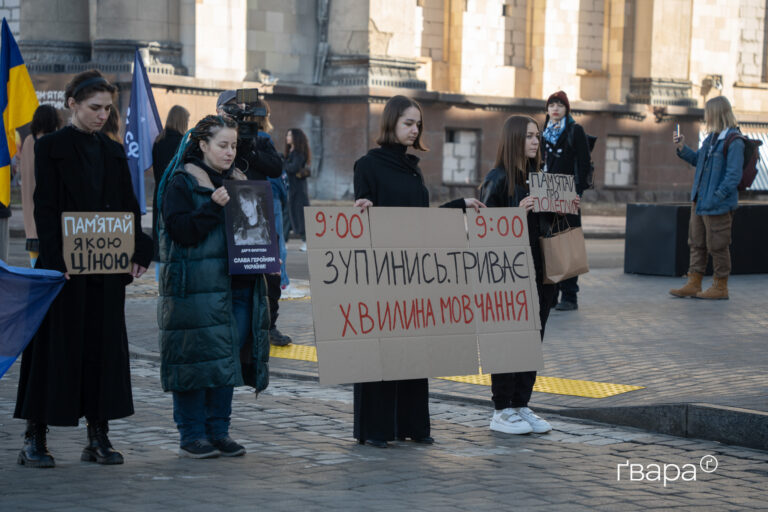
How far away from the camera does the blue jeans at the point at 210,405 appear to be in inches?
252

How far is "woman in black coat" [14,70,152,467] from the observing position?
6.16 metres

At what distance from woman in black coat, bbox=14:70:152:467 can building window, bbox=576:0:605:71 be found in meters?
26.9

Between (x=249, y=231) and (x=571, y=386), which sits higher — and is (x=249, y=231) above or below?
above

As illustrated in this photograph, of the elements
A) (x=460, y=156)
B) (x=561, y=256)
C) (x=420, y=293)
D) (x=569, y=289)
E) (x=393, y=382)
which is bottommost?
(x=569, y=289)

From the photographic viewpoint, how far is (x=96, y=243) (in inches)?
246

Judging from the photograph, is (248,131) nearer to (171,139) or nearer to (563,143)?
(171,139)

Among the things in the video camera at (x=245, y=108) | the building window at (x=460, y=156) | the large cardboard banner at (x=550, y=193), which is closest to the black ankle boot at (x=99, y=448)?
the video camera at (x=245, y=108)

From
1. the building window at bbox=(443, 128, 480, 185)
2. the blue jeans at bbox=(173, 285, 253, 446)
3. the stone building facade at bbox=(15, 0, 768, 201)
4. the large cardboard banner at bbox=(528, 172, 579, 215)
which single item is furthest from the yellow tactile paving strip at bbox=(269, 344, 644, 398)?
the building window at bbox=(443, 128, 480, 185)

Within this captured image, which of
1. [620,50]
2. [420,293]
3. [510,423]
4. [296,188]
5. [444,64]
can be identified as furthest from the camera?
[620,50]

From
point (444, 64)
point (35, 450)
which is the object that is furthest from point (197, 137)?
point (444, 64)

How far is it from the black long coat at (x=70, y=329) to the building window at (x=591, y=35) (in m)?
27.0

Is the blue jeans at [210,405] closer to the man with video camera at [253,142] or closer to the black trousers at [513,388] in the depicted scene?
the man with video camera at [253,142]

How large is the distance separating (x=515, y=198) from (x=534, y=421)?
51.1 inches

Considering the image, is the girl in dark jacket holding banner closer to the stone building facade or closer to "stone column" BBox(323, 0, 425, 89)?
the stone building facade
